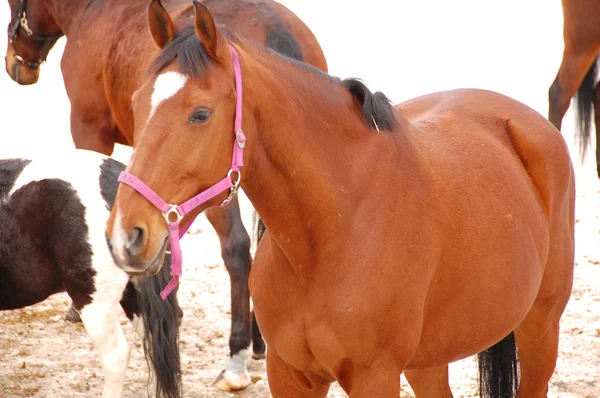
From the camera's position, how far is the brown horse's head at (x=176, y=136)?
1971 millimetres

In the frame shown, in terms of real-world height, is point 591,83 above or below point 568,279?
above

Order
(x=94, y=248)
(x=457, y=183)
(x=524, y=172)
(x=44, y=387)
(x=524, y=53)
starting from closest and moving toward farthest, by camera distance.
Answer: (x=457, y=183) < (x=524, y=172) < (x=94, y=248) < (x=44, y=387) < (x=524, y=53)

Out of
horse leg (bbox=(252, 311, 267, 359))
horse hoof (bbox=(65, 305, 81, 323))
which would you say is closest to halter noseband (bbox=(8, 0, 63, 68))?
horse hoof (bbox=(65, 305, 81, 323))

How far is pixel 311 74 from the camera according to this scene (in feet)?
7.82

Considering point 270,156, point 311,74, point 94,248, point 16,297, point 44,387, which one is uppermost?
point 311,74

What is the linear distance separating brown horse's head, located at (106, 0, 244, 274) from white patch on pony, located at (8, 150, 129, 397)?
1.36 metres

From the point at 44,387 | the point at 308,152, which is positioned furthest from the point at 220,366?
the point at 308,152

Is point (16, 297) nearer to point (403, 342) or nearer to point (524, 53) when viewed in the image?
point (403, 342)

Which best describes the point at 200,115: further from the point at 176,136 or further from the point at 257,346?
the point at 257,346

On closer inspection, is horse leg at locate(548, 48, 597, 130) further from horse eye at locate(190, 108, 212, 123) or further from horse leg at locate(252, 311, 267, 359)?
horse eye at locate(190, 108, 212, 123)

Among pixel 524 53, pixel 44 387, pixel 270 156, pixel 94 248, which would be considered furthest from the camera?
pixel 524 53

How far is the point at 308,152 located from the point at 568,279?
4.45ft

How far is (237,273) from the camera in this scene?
4.29 metres

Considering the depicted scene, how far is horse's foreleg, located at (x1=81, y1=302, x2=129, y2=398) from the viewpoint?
3359mm
